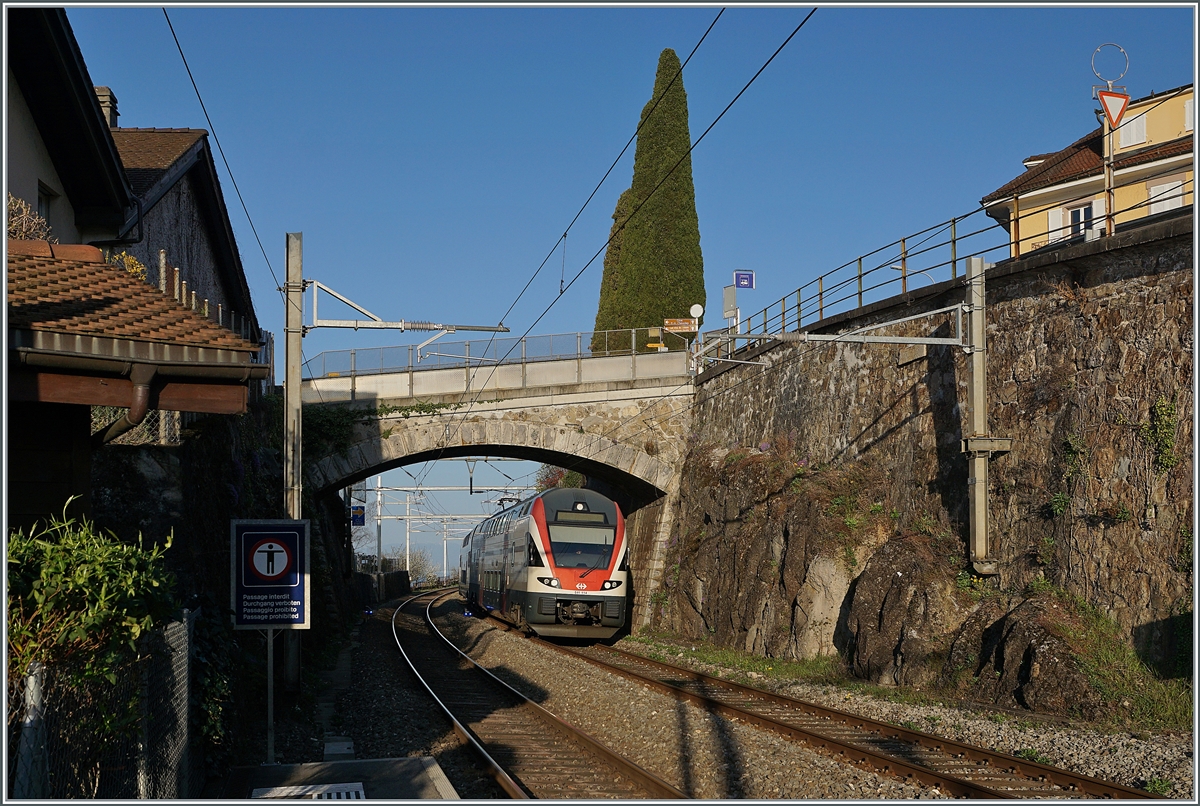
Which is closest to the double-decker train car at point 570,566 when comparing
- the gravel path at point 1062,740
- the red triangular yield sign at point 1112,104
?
the gravel path at point 1062,740

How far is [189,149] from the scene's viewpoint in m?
21.6

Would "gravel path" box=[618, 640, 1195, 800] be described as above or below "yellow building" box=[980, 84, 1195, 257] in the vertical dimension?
below

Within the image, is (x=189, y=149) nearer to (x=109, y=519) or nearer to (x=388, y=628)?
(x=109, y=519)

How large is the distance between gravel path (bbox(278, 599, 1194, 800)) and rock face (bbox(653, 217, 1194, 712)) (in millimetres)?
1413

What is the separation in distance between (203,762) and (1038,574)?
454 inches

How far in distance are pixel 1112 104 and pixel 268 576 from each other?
15.4m

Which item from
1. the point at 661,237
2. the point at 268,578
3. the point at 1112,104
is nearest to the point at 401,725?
the point at 268,578

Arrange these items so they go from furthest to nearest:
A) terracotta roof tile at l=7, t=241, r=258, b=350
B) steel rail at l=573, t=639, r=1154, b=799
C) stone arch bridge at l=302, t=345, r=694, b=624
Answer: stone arch bridge at l=302, t=345, r=694, b=624, steel rail at l=573, t=639, r=1154, b=799, terracotta roof tile at l=7, t=241, r=258, b=350

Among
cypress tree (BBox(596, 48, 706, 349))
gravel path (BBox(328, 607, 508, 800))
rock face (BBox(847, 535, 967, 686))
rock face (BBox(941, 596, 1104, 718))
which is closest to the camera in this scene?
gravel path (BBox(328, 607, 508, 800))

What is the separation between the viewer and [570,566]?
80.3 ft

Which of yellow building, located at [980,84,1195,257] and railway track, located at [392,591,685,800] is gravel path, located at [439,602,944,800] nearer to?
railway track, located at [392,591,685,800]

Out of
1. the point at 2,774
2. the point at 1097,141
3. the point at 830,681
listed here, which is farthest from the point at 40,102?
the point at 1097,141

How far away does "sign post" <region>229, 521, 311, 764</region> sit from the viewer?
1113 centimetres

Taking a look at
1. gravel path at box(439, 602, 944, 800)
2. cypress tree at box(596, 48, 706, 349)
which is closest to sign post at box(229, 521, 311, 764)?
gravel path at box(439, 602, 944, 800)
